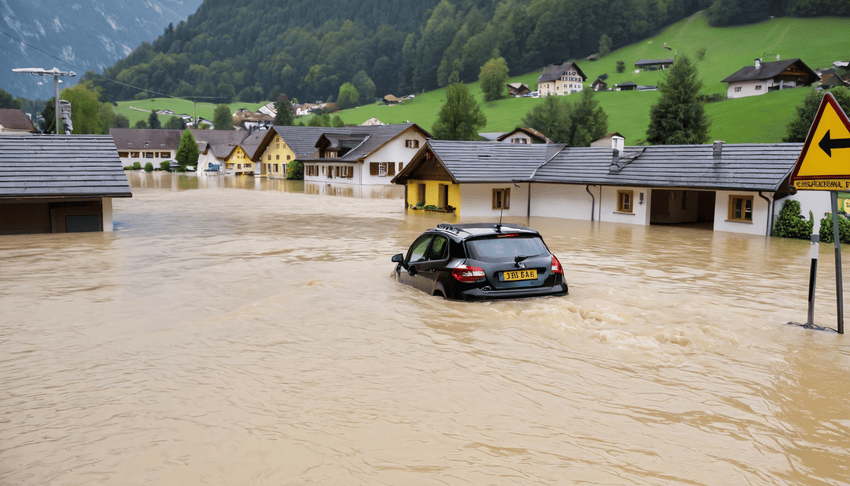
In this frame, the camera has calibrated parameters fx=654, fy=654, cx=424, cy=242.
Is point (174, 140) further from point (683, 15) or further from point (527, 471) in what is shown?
point (527, 471)

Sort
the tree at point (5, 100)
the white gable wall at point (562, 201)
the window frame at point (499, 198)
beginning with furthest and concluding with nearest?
the tree at point (5, 100) → the window frame at point (499, 198) → the white gable wall at point (562, 201)

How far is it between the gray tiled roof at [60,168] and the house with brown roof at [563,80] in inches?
4744

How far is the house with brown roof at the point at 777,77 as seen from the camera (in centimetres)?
9188

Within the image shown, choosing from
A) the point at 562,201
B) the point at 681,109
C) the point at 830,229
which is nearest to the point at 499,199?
the point at 562,201

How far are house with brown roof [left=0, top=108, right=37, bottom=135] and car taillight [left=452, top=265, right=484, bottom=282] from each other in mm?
99596

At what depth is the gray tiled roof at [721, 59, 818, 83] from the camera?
9169 cm

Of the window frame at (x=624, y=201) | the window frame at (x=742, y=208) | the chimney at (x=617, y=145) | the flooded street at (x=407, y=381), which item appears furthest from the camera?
the chimney at (x=617, y=145)

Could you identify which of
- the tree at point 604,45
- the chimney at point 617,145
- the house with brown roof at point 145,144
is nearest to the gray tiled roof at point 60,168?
the chimney at point 617,145

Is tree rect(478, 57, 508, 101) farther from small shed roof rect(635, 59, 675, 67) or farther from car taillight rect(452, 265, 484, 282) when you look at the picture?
car taillight rect(452, 265, 484, 282)

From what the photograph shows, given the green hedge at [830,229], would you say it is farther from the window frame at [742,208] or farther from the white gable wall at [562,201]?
the white gable wall at [562,201]

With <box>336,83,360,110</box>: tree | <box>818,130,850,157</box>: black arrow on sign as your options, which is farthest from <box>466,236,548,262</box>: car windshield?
<box>336,83,360,110</box>: tree

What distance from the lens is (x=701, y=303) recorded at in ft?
41.8

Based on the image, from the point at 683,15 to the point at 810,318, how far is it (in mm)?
160136

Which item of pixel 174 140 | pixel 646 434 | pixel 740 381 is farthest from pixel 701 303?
pixel 174 140
